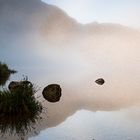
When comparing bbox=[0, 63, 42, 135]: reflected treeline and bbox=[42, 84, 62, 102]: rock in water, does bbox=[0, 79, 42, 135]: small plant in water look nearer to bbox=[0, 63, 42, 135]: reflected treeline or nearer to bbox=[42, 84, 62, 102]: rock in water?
bbox=[0, 63, 42, 135]: reflected treeline

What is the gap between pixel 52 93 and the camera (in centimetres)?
1368

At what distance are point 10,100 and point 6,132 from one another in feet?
2.74

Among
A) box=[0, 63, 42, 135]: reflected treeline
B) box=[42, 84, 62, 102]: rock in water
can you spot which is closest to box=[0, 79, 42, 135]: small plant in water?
box=[0, 63, 42, 135]: reflected treeline

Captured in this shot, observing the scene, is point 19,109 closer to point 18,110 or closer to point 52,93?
point 18,110

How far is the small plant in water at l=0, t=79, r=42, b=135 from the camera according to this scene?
29.3 ft

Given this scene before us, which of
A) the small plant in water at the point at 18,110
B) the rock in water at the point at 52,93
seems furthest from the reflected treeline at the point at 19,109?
the rock in water at the point at 52,93

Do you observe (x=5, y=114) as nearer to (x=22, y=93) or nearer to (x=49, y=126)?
(x=22, y=93)

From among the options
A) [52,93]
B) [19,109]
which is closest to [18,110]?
[19,109]

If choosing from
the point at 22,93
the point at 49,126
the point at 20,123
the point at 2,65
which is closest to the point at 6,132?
the point at 20,123

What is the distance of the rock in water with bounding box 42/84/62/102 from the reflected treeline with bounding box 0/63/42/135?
126 inches

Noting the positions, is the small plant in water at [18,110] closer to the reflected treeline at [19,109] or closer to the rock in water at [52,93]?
the reflected treeline at [19,109]

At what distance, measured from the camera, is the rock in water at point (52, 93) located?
12.8m

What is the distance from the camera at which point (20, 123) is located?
895 centimetres

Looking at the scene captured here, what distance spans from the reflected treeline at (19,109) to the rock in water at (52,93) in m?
3.20
